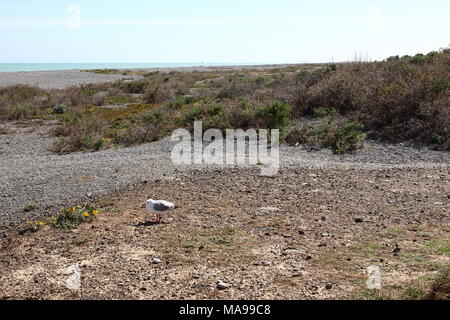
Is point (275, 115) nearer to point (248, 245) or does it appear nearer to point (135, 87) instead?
point (248, 245)

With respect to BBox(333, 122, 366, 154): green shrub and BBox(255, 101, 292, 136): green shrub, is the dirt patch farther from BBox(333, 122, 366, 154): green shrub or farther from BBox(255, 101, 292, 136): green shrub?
BBox(255, 101, 292, 136): green shrub

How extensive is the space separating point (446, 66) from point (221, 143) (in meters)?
8.99

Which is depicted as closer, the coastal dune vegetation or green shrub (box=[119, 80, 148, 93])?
the coastal dune vegetation

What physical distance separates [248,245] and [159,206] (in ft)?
5.77

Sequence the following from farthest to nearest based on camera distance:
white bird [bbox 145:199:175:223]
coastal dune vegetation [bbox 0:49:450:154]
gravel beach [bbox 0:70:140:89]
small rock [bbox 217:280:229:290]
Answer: gravel beach [bbox 0:70:140:89] → coastal dune vegetation [bbox 0:49:450:154] → white bird [bbox 145:199:175:223] → small rock [bbox 217:280:229:290]

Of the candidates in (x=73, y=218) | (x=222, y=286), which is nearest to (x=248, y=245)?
(x=222, y=286)

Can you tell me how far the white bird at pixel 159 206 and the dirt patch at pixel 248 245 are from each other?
142 millimetres

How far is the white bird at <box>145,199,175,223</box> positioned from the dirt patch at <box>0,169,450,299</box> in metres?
0.14

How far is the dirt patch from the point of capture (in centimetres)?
439

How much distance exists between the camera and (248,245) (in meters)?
5.47

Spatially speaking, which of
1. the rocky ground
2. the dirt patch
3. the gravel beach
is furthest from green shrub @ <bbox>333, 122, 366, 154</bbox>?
the gravel beach

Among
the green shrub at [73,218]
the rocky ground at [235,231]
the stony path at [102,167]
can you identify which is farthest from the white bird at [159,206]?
the stony path at [102,167]
